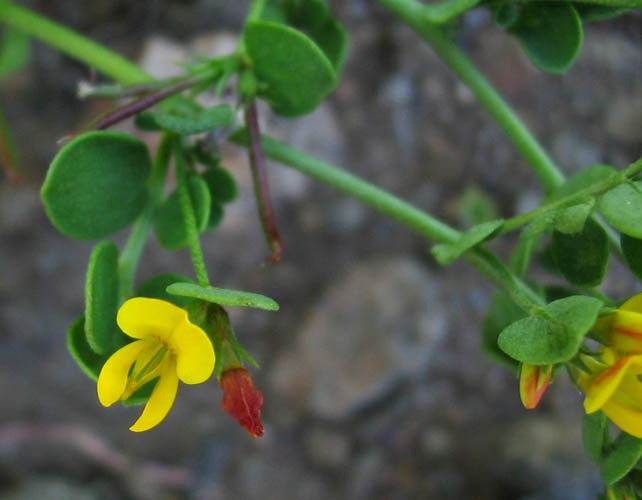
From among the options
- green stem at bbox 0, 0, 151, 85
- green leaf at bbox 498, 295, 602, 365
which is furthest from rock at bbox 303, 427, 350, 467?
green leaf at bbox 498, 295, 602, 365

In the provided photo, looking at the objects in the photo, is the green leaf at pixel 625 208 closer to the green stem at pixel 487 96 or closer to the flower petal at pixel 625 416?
the flower petal at pixel 625 416

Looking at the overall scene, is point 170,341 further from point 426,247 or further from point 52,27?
point 426,247

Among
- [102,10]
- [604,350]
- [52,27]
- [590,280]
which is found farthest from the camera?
[102,10]

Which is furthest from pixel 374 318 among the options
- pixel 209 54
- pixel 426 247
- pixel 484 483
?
pixel 209 54

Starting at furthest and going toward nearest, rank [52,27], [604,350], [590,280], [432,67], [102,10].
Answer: [432,67]
[102,10]
[52,27]
[590,280]
[604,350]

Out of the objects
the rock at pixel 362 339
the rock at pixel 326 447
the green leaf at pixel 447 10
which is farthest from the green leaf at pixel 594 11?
the rock at pixel 326 447

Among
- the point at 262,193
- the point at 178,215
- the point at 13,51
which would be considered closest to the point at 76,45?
the point at 13,51
